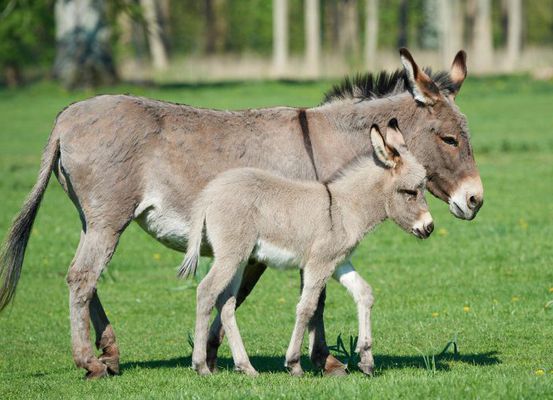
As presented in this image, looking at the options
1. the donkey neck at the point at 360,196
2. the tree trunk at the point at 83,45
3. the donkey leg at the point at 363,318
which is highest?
the donkey neck at the point at 360,196

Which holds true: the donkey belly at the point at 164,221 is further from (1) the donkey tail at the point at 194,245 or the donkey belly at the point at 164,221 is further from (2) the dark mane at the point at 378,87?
(2) the dark mane at the point at 378,87

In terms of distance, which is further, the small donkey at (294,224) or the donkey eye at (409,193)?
the donkey eye at (409,193)

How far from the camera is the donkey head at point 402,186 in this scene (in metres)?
7.86

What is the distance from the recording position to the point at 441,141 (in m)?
8.66

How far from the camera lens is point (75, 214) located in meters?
17.7

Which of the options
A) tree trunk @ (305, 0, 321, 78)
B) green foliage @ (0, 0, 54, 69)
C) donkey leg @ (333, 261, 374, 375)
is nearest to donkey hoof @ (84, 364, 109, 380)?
donkey leg @ (333, 261, 374, 375)

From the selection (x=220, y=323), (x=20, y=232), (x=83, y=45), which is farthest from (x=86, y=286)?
(x=83, y=45)

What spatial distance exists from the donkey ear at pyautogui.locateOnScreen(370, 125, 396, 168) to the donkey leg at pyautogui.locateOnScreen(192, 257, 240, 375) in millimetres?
1324

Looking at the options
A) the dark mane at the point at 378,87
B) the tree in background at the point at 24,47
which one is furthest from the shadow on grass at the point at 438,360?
the tree in background at the point at 24,47

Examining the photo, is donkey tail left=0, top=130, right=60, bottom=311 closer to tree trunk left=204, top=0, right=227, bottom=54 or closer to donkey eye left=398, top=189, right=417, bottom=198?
donkey eye left=398, top=189, right=417, bottom=198

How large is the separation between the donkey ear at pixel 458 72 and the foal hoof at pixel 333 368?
8.04 ft

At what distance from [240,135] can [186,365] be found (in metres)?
1.93

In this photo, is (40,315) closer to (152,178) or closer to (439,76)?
(152,178)

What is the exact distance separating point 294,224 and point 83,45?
100ft
